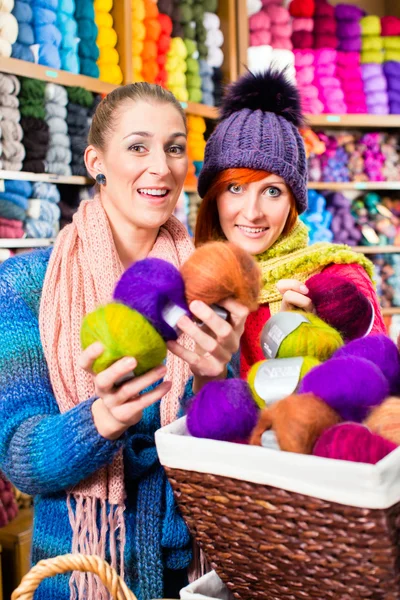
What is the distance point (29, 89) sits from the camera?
7.80 ft

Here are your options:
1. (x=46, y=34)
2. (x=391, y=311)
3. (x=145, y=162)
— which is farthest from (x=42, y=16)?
(x=391, y=311)

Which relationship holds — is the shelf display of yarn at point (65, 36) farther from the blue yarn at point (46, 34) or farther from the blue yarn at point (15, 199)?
the blue yarn at point (15, 199)

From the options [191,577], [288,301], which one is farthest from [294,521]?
[191,577]

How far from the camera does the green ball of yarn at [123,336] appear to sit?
71cm

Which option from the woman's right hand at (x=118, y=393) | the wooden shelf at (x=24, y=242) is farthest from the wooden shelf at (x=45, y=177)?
the woman's right hand at (x=118, y=393)

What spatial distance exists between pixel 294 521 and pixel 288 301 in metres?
0.46

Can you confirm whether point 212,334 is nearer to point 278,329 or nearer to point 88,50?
point 278,329

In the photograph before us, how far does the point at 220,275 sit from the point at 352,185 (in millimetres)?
3199

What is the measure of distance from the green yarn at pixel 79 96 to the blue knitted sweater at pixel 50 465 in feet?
5.17

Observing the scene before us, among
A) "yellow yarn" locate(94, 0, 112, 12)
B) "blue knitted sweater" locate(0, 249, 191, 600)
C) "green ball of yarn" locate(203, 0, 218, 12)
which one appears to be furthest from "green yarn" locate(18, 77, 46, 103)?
"blue knitted sweater" locate(0, 249, 191, 600)

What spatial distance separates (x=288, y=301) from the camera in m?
1.02

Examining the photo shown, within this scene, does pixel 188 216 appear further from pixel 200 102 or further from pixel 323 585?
pixel 323 585

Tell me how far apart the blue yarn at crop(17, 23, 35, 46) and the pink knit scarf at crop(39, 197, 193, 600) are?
1.45 m

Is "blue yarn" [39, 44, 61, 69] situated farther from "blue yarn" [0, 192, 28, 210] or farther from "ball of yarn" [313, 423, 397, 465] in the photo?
"ball of yarn" [313, 423, 397, 465]
